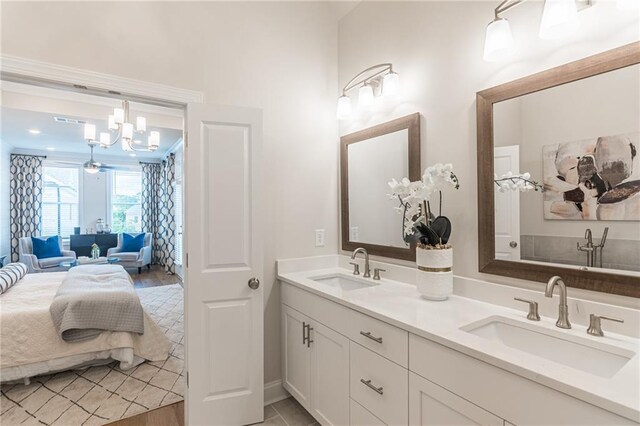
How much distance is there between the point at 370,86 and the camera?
7.55ft

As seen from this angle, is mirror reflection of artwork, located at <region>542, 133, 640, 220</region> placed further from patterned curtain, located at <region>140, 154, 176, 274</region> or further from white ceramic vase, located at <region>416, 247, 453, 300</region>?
patterned curtain, located at <region>140, 154, 176, 274</region>

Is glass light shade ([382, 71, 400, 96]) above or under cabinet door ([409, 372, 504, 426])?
above

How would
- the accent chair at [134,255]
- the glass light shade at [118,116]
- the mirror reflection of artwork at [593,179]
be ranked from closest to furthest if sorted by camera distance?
the mirror reflection of artwork at [593,179] → the glass light shade at [118,116] → the accent chair at [134,255]

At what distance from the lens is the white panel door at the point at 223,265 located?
1996mm

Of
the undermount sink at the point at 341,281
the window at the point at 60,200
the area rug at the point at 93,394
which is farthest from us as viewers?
the window at the point at 60,200

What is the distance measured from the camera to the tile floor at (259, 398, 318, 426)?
2.12 metres

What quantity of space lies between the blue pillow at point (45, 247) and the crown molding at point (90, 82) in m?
6.19

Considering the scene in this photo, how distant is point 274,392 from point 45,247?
6.54 meters

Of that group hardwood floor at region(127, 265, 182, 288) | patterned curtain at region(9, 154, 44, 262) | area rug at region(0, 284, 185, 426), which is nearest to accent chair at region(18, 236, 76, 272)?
patterned curtain at region(9, 154, 44, 262)

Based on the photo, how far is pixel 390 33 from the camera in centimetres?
222

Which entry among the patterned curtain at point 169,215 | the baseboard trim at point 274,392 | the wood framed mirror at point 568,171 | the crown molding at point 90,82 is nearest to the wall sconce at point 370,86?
the wood framed mirror at point 568,171

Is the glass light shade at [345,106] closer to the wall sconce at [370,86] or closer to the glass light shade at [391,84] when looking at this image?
the wall sconce at [370,86]

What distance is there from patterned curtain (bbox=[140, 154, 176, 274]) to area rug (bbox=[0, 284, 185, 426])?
4.73m

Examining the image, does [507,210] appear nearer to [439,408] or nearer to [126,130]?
[439,408]
